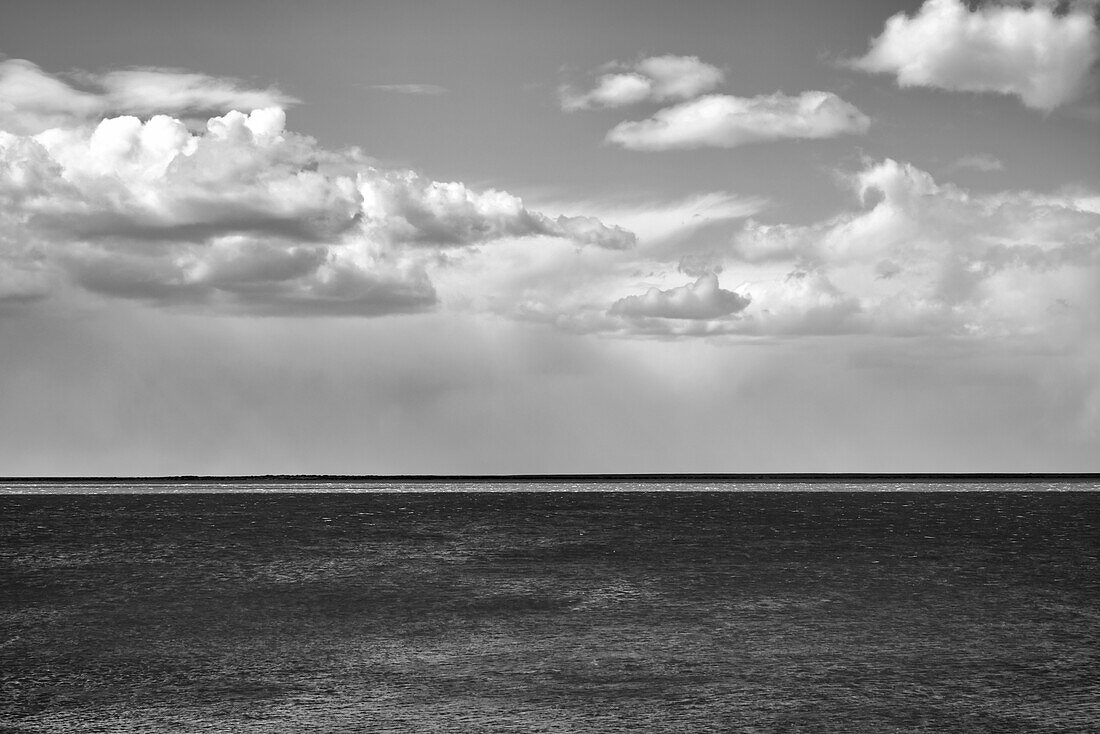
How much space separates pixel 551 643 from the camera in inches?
1091

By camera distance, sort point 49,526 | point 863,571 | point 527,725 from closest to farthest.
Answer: point 527,725
point 863,571
point 49,526

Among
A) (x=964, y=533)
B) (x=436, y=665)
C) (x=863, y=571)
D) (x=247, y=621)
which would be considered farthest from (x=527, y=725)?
(x=964, y=533)

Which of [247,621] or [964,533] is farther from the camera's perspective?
[964,533]

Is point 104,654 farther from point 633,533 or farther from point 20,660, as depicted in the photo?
point 633,533

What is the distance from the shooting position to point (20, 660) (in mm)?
25688

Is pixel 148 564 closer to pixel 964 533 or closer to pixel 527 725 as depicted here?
pixel 527 725

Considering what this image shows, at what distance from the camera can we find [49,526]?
393 ft

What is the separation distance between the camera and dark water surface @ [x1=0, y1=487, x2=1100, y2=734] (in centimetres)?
1862

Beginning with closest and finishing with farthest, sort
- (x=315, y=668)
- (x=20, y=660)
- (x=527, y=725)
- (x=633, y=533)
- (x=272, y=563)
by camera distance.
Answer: (x=527, y=725), (x=315, y=668), (x=20, y=660), (x=272, y=563), (x=633, y=533)

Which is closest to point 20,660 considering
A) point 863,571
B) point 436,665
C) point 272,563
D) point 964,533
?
point 436,665

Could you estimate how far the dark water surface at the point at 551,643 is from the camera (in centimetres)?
1862

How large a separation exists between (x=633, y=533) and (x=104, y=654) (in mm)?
73710

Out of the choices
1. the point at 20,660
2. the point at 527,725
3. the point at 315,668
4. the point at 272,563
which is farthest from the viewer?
the point at 272,563

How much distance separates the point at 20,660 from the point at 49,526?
10461cm
